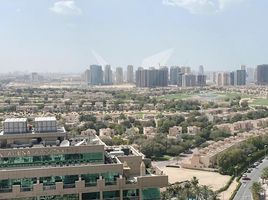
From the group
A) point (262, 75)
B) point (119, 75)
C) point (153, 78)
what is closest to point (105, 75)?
point (119, 75)

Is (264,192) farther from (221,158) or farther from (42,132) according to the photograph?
(42,132)

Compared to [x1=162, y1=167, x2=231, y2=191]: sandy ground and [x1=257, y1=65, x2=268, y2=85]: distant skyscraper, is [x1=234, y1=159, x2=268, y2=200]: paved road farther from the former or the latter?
[x1=257, y1=65, x2=268, y2=85]: distant skyscraper

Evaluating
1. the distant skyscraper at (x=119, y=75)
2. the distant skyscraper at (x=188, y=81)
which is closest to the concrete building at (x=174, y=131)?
the distant skyscraper at (x=188, y=81)

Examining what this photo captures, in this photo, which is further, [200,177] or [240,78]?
[240,78]

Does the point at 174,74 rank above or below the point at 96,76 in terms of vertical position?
above

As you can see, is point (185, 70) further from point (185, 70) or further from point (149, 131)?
point (149, 131)

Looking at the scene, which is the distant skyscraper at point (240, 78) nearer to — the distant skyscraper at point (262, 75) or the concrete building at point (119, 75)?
the distant skyscraper at point (262, 75)
